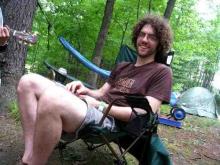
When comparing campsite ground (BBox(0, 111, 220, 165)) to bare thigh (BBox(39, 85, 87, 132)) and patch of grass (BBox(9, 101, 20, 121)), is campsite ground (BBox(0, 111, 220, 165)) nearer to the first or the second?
patch of grass (BBox(9, 101, 20, 121))

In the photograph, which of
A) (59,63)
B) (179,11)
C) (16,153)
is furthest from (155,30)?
(179,11)

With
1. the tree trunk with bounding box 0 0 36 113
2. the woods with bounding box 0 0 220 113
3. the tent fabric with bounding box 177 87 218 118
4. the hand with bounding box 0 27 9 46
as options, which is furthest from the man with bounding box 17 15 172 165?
the tent fabric with bounding box 177 87 218 118

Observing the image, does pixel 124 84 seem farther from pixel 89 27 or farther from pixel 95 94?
pixel 89 27

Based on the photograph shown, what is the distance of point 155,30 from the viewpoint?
2.36 m

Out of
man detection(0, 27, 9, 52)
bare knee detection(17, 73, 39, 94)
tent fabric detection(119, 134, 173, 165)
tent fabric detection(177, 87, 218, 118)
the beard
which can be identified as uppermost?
the beard

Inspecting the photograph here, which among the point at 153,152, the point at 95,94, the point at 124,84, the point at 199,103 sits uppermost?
the point at 124,84

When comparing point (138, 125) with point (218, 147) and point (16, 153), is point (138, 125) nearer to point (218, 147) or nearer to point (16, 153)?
point (16, 153)

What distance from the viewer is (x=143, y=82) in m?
2.21

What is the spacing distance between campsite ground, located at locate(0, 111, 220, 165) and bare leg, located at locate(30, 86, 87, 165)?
0.71 meters

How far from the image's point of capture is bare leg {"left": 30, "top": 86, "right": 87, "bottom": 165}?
1745mm

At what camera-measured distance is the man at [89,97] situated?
176cm

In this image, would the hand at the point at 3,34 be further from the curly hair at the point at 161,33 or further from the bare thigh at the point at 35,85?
the curly hair at the point at 161,33

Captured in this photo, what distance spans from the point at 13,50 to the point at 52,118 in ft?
6.27

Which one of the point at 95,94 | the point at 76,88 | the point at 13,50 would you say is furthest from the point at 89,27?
the point at 76,88
